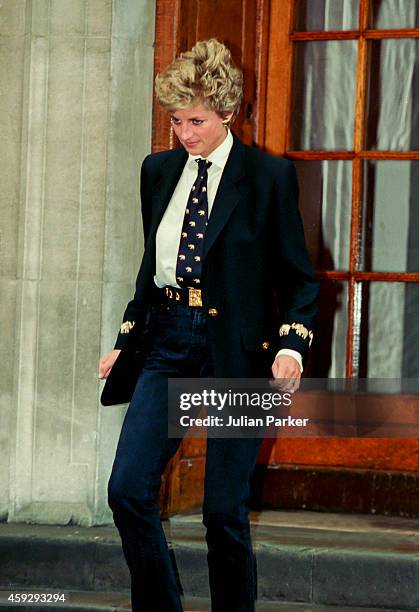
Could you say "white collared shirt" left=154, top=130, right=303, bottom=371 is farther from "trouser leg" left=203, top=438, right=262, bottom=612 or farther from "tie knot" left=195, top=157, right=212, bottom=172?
"trouser leg" left=203, top=438, right=262, bottom=612

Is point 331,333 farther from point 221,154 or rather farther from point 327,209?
point 221,154

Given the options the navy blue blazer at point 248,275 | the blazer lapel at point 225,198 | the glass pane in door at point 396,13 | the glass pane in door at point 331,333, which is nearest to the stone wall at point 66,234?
the glass pane in door at point 331,333

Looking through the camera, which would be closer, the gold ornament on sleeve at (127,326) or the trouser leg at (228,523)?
the trouser leg at (228,523)

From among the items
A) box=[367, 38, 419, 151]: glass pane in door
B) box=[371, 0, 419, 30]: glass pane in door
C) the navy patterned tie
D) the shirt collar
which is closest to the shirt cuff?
the navy patterned tie

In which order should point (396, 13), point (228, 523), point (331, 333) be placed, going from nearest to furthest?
point (228, 523) < point (396, 13) < point (331, 333)

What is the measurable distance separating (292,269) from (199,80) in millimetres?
650

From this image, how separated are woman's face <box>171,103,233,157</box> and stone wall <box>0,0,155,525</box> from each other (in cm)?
164

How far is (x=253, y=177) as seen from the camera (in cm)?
410

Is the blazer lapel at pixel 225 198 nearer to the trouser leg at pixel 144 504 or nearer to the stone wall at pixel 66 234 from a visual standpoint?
the trouser leg at pixel 144 504

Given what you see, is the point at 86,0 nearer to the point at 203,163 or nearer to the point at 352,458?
the point at 203,163

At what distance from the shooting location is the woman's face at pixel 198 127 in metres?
3.97

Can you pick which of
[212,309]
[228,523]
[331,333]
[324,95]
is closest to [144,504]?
[228,523]

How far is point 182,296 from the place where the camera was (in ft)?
13.3

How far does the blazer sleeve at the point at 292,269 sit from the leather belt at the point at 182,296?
279mm
